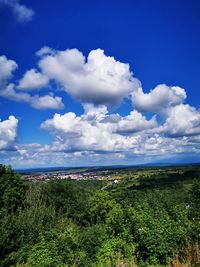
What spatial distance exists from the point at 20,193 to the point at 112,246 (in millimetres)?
39652

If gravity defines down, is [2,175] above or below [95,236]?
above

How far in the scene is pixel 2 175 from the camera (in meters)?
48.3

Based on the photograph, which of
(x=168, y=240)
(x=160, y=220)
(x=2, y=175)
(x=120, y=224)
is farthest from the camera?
(x=2, y=175)

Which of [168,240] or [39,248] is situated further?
[39,248]

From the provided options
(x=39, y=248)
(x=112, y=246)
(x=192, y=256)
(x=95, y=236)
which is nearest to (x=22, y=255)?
(x=39, y=248)

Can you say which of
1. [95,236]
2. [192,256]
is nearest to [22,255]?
[95,236]

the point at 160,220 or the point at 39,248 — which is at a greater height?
the point at 160,220

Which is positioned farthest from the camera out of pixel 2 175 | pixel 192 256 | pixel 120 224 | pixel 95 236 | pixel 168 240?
pixel 2 175

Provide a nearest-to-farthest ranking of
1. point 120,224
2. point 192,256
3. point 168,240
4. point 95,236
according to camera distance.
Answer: point 192,256 < point 168,240 < point 120,224 < point 95,236

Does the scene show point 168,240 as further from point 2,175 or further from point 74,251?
point 2,175

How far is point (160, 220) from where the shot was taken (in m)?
11.8

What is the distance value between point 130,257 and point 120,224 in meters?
2.06

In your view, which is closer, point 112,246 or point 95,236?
point 112,246

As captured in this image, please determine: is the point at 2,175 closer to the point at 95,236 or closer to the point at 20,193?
the point at 20,193
